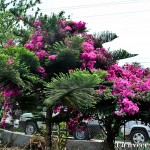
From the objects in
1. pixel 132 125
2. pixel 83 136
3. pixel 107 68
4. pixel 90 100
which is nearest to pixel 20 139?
pixel 83 136

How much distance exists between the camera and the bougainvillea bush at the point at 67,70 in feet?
20.8

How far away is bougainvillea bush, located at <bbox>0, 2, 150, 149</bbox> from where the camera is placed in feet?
20.8

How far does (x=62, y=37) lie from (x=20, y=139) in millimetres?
5923

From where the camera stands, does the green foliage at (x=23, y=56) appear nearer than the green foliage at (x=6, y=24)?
Yes

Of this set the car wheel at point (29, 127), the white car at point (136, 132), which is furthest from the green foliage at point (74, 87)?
the car wheel at point (29, 127)

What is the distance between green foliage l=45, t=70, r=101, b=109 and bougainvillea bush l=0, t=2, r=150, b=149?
0.92ft

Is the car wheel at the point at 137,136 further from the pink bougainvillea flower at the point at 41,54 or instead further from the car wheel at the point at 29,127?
the pink bougainvillea flower at the point at 41,54

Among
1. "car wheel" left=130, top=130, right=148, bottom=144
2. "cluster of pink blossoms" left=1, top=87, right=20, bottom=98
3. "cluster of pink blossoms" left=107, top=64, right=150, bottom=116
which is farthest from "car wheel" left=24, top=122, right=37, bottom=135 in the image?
"cluster of pink blossoms" left=1, top=87, right=20, bottom=98

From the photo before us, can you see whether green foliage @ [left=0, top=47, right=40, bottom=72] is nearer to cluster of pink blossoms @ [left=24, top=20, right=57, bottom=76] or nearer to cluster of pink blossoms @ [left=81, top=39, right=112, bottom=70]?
cluster of pink blossoms @ [left=24, top=20, right=57, bottom=76]

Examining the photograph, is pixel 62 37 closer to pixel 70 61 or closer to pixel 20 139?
pixel 70 61

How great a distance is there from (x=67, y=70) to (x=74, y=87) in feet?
6.74

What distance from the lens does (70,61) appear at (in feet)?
23.3

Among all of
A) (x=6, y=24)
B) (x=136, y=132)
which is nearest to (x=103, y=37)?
(x=136, y=132)

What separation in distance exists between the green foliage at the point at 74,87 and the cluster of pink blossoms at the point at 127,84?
5.00 feet
